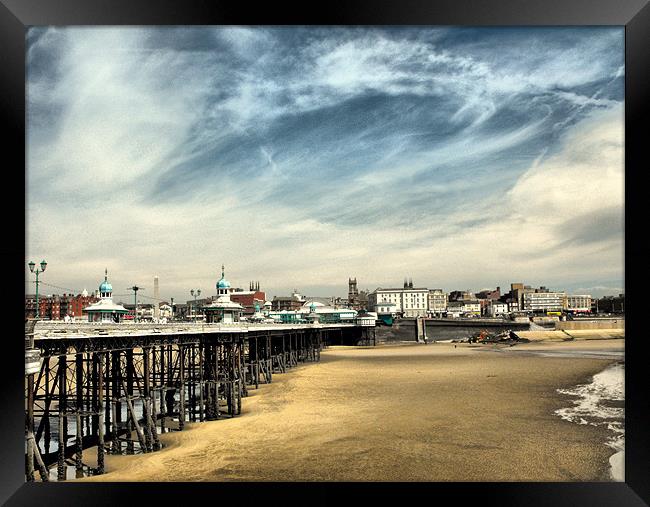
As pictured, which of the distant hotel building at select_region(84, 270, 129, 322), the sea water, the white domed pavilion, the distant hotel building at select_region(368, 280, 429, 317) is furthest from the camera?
the distant hotel building at select_region(368, 280, 429, 317)

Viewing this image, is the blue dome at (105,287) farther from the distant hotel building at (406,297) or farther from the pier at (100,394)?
the distant hotel building at (406,297)

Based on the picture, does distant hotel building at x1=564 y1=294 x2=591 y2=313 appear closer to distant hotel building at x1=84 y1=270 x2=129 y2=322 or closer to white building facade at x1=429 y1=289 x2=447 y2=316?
white building facade at x1=429 y1=289 x2=447 y2=316

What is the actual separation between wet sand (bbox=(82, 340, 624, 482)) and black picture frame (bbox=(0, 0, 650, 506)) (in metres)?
4.40

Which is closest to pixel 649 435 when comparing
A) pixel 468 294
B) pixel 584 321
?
pixel 584 321

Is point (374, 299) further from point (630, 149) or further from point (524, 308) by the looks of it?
point (630, 149)

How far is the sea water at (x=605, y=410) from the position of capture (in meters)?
14.0

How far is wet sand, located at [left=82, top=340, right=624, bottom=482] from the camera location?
13.0m

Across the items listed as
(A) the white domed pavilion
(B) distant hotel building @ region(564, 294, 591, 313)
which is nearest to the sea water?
(A) the white domed pavilion

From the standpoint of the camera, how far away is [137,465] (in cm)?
1423

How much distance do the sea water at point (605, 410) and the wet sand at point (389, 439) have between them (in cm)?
30

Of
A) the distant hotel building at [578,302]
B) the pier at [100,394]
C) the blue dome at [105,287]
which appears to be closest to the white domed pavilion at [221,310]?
the blue dome at [105,287]

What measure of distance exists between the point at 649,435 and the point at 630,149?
3697mm

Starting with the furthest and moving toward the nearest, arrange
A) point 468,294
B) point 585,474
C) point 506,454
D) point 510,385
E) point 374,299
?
1. point 468,294
2. point 374,299
3. point 510,385
4. point 506,454
5. point 585,474
